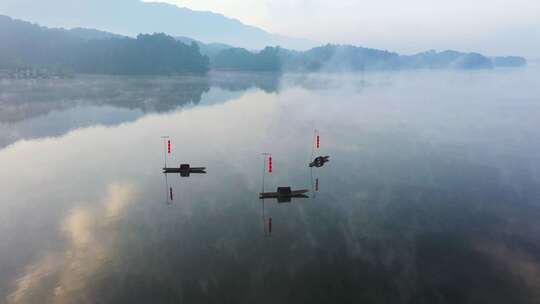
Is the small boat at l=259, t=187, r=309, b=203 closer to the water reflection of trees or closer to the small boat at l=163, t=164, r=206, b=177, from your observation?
the small boat at l=163, t=164, r=206, b=177

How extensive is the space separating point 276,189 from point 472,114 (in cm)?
8242

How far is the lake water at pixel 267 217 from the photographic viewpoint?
945 inches

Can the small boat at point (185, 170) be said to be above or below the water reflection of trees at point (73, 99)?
below

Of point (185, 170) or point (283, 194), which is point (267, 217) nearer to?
point (283, 194)

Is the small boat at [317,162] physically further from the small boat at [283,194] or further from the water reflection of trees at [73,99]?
the water reflection of trees at [73,99]

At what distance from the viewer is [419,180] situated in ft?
147

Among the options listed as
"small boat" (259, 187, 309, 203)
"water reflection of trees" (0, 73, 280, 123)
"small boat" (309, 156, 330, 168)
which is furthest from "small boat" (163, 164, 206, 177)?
"water reflection of trees" (0, 73, 280, 123)

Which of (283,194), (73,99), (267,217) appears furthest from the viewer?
(73,99)

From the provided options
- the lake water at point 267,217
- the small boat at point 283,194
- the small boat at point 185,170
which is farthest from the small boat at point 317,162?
the small boat at point 185,170

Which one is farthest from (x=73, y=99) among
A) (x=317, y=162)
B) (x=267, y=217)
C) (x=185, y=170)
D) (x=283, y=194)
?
(x=267, y=217)

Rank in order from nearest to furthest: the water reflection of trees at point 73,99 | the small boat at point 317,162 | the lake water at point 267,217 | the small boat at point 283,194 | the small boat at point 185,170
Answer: the lake water at point 267,217
the small boat at point 283,194
the small boat at point 185,170
the small boat at point 317,162
the water reflection of trees at point 73,99

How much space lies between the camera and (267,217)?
34.4 meters

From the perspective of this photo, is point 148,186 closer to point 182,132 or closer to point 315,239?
point 315,239

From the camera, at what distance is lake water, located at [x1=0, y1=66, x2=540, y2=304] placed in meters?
24.0
